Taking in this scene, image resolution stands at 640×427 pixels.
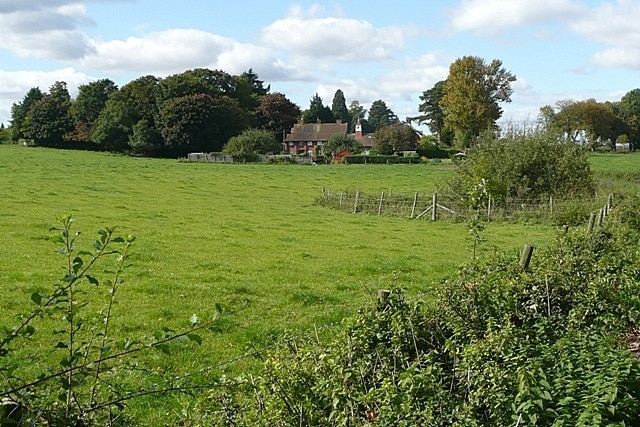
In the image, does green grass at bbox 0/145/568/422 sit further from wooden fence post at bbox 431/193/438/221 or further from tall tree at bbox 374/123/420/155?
tall tree at bbox 374/123/420/155

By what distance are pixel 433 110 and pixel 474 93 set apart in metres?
41.2

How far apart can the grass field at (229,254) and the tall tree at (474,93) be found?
1913 inches

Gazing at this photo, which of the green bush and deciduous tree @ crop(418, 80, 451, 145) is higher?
deciduous tree @ crop(418, 80, 451, 145)

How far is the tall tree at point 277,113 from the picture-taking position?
120 meters

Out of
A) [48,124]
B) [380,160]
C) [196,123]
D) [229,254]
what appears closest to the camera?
[229,254]

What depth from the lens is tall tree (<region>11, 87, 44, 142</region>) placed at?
11900 centimetres

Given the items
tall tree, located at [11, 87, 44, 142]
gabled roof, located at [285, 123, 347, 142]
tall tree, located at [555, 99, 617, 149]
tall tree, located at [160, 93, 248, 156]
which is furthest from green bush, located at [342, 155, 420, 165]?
tall tree, located at [11, 87, 44, 142]

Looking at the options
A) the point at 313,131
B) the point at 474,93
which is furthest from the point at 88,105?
the point at 474,93

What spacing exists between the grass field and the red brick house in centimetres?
7982

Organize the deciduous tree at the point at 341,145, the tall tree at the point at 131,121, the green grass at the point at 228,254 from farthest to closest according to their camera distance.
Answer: the deciduous tree at the point at 341,145
the tall tree at the point at 131,121
the green grass at the point at 228,254

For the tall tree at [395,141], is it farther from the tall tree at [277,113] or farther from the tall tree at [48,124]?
the tall tree at [48,124]

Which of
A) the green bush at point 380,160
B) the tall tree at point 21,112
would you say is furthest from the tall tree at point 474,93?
the tall tree at point 21,112

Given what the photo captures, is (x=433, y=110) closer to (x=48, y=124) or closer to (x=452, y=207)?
(x=48, y=124)

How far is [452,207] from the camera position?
3597cm
